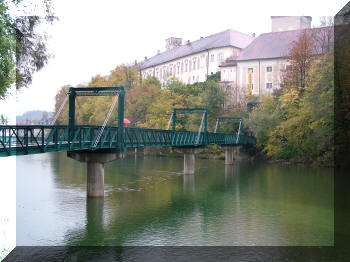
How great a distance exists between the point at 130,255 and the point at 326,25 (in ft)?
161

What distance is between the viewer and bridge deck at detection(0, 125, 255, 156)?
61.2 ft

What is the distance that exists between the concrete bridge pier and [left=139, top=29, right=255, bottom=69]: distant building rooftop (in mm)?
60379

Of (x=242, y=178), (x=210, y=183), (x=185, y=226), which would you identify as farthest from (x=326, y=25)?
(x=185, y=226)

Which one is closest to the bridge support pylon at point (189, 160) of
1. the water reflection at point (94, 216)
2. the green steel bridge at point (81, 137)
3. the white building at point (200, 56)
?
the green steel bridge at point (81, 137)

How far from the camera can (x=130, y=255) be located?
16.0 m

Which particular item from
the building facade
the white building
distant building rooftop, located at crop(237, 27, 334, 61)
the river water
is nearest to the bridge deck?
the river water

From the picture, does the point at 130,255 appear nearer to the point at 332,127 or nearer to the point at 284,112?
the point at 332,127

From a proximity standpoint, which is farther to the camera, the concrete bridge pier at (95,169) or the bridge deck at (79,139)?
the concrete bridge pier at (95,169)

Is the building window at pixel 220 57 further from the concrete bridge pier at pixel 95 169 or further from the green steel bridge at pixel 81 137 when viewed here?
the concrete bridge pier at pixel 95 169

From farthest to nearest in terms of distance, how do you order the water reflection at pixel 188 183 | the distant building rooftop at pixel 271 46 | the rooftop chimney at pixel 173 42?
the rooftop chimney at pixel 173 42, the distant building rooftop at pixel 271 46, the water reflection at pixel 188 183

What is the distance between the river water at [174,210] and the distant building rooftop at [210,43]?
49.9 meters

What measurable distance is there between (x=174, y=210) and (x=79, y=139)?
6.65m

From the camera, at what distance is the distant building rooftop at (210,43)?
3349 inches

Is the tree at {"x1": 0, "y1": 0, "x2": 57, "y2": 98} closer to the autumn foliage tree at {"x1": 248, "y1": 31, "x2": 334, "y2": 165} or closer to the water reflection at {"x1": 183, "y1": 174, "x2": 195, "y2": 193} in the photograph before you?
the water reflection at {"x1": 183, "y1": 174, "x2": 195, "y2": 193}
